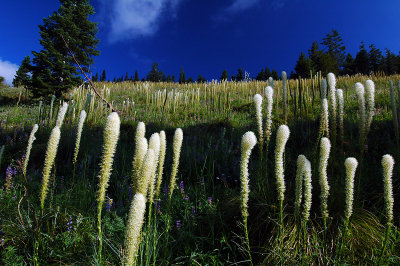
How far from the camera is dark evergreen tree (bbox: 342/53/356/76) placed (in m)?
60.2

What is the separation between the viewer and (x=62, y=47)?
68.4 ft

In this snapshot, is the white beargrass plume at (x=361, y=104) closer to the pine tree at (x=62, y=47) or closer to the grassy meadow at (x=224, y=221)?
the grassy meadow at (x=224, y=221)

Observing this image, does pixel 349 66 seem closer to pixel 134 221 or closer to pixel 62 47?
pixel 62 47

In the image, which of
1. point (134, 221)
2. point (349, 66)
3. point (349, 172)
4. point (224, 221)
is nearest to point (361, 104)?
point (349, 172)

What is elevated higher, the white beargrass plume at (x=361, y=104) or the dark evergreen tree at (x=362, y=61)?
the dark evergreen tree at (x=362, y=61)

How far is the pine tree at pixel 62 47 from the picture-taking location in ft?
58.3

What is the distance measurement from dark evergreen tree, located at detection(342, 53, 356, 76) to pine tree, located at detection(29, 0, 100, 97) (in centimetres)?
6291

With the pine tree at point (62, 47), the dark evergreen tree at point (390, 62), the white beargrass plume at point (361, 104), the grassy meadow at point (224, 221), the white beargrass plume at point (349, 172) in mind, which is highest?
the dark evergreen tree at point (390, 62)

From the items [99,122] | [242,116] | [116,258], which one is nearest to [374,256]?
[116,258]

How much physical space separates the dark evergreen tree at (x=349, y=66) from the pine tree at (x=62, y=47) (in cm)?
6291

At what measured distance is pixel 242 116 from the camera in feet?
26.7

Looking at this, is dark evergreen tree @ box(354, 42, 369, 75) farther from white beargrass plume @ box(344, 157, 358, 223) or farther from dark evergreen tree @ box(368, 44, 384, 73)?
white beargrass plume @ box(344, 157, 358, 223)

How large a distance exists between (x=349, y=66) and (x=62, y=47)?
2831 inches

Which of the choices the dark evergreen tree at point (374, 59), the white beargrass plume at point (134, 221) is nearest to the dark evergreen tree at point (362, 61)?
the dark evergreen tree at point (374, 59)
